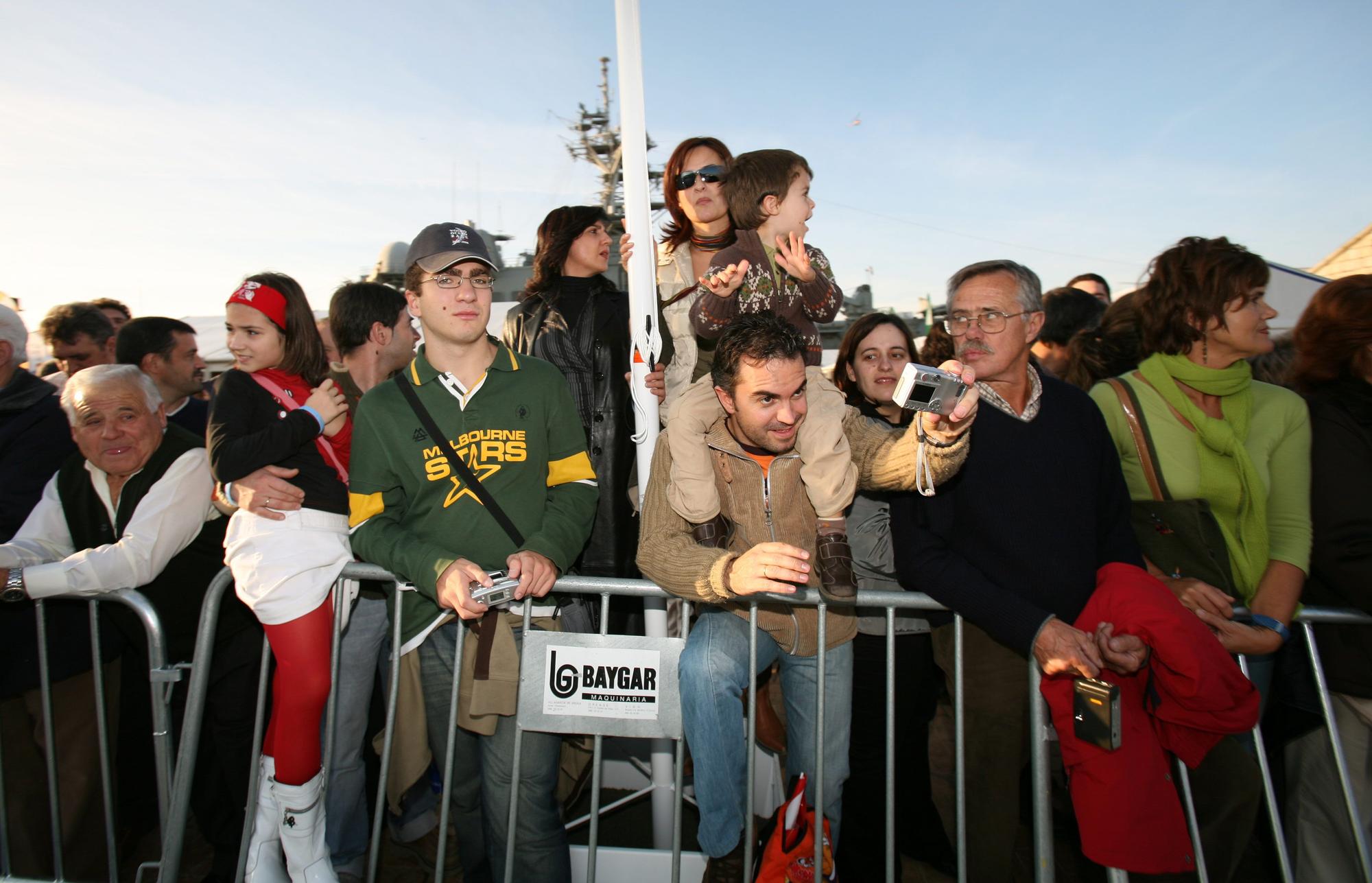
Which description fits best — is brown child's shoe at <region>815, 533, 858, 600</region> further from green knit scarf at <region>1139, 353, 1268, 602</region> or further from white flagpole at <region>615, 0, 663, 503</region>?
green knit scarf at <region>1139, 353, 1268, 602</region>

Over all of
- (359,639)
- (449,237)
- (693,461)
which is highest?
(449,237)

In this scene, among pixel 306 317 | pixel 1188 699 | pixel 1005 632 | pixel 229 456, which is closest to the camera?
pixel 1188 699

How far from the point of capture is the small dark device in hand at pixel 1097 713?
2045mm

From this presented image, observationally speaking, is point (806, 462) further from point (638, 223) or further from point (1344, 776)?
point (1344, 776)

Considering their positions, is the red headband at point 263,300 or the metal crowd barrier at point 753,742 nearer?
the metal crowd barrier at point 753,742

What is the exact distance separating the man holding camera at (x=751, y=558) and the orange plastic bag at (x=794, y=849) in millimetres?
120

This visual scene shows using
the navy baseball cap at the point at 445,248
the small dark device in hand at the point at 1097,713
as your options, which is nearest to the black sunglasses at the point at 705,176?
the navy baseball cap at the point at 445,248

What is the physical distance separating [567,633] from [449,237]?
1.53 m

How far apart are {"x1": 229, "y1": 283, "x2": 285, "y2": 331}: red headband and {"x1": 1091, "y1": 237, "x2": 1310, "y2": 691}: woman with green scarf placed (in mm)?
3359

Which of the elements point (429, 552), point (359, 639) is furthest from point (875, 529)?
point (359, 639)

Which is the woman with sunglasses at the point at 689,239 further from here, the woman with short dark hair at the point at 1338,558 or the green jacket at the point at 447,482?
the woman with short dark hair at the point at 1338,558

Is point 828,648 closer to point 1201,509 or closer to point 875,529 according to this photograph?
point 875,529

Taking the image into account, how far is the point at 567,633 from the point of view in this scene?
2398 millimetres

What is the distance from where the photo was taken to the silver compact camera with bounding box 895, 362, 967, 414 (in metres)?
1.93
